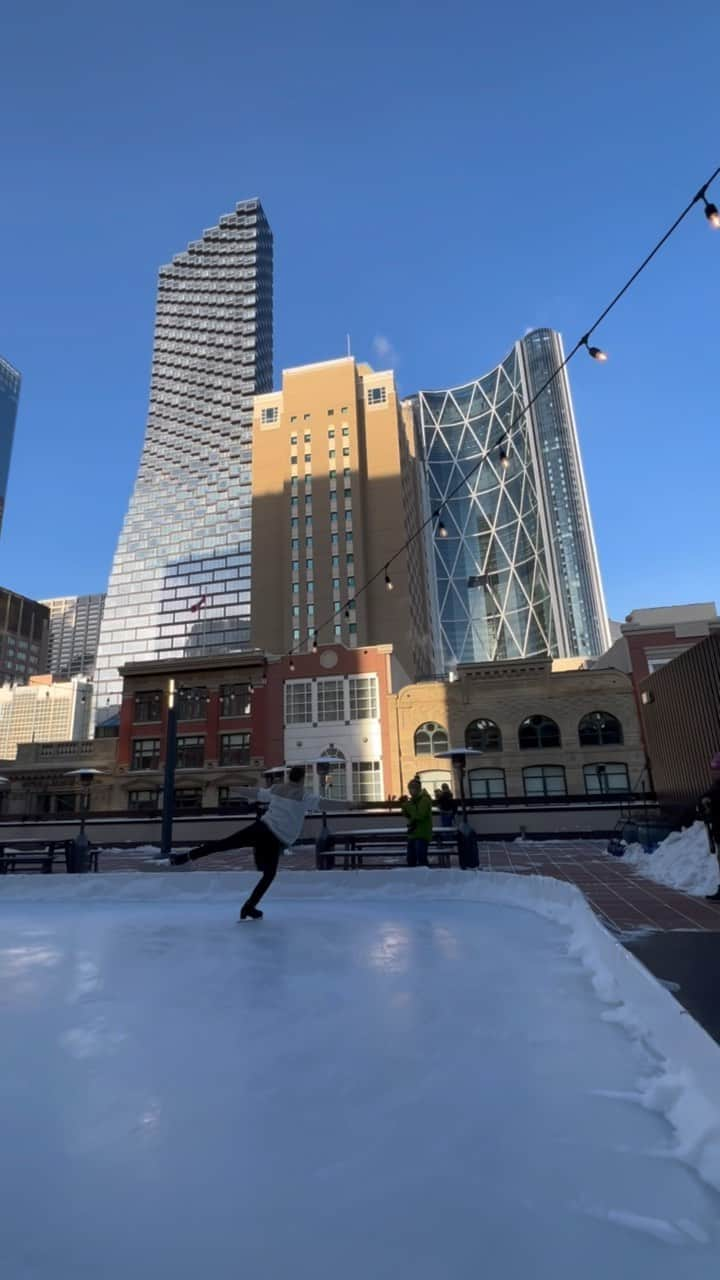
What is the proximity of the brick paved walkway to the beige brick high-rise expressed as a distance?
43.4 meters

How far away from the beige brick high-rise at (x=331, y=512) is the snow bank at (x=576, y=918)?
5032 centimetres

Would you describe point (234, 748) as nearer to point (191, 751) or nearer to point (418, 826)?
point (191, 751)

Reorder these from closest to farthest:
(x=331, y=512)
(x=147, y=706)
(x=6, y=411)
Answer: (x=147, y=706)
(x=331, y=512)
(x=6, y=411)

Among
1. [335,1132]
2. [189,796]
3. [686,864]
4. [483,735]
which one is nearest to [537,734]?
[483,735]

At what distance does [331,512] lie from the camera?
6469cm

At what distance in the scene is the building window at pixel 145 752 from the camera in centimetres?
3772

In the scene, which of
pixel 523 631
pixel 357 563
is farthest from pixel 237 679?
pixel 523 631

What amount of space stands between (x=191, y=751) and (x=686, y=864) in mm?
33993

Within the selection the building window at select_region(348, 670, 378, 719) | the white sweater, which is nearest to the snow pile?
the white sweater

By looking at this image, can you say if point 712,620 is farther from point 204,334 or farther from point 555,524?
point 204,334

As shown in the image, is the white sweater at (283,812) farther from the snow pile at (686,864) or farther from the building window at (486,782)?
the building window at (486,782)

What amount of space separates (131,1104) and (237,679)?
3665 centimetres

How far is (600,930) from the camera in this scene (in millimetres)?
4129

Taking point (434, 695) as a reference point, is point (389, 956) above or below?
below
